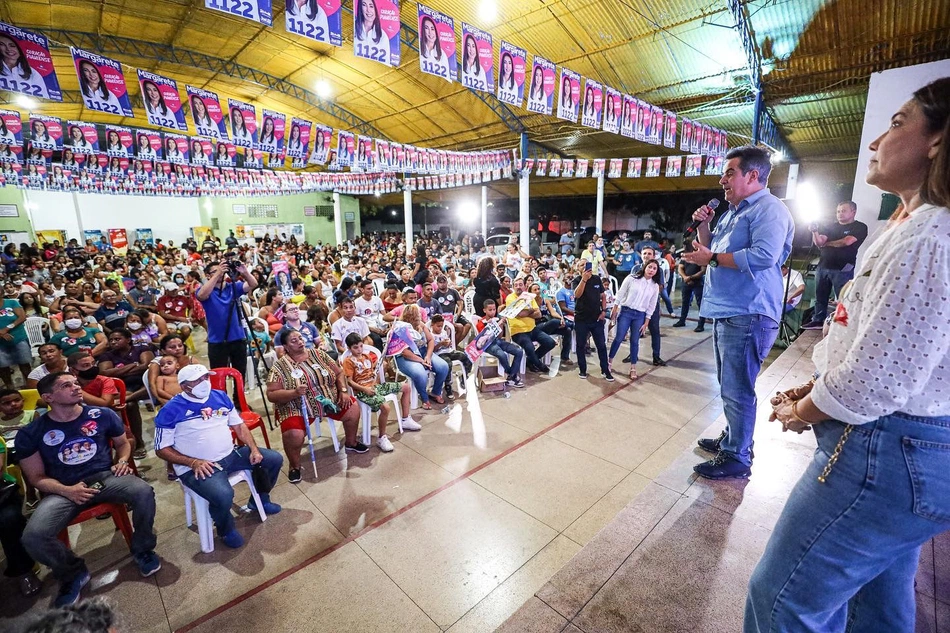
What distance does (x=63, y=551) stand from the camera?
253 cm

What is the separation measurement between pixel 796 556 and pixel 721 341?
183 centimetres

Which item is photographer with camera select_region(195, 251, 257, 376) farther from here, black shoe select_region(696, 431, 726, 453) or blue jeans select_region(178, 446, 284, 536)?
black shoe select_region(696, 431, 726, 453)

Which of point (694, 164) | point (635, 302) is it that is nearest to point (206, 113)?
point (635, 302)

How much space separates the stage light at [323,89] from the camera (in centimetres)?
1527

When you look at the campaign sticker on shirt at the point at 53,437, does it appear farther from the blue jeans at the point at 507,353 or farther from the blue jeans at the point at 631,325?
the blue jeans at the point at 631,325

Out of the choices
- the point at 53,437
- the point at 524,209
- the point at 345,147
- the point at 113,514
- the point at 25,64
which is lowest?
the point at 113,514

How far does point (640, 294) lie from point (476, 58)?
4244 mm

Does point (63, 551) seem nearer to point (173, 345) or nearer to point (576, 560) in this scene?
point (173, 345)

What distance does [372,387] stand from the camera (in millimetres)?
4375

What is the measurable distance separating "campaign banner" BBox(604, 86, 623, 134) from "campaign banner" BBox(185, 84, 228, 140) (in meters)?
8.56

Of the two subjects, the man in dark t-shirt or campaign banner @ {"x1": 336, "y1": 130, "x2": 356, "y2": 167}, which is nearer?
the man in dark t-shirt

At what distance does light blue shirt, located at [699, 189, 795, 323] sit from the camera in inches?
95.0

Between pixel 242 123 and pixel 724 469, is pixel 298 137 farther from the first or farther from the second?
pixel 724 469

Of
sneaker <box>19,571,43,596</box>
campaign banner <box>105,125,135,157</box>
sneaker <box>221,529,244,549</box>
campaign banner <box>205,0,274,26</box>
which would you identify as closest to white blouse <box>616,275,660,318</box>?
sneaker <box>221,529,244,549</box>
